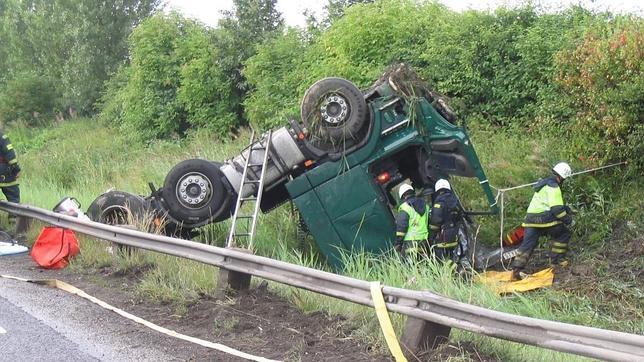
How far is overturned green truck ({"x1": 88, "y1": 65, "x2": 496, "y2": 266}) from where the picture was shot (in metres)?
7.95

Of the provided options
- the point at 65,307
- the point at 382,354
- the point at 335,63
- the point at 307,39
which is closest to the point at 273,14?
the point at 307,39

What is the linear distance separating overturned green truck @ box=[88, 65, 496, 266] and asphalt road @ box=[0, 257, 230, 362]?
2.74 metres

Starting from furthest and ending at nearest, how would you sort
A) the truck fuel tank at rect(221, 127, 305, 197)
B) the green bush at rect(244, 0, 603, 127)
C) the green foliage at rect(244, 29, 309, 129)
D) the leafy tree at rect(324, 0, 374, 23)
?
the leafy tree at rect(324, 0, 374, 23) < the green foliage at rect(244, 29, 309, 129) < the green bush at rect(244, 0, 603, 127) < the truck fuel tank at rect(221, 127, 305, 197)

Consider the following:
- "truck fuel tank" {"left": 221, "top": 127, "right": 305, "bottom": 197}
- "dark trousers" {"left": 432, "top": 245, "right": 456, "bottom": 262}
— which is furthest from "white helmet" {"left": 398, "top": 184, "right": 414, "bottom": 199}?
"truck fuel tank" {"left": 221, "top": 127, "right": 305, "bottom": 197}

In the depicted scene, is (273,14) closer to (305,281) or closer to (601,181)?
(601,181)

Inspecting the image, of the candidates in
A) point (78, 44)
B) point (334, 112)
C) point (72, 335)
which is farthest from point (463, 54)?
point (78, 44)

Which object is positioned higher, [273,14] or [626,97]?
[273,14]

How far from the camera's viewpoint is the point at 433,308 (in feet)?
14.7

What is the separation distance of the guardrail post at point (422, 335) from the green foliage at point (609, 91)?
508cm

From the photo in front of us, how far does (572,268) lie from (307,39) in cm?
1041

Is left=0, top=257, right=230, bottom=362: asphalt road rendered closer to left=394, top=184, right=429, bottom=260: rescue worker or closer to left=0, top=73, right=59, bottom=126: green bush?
left=394, top=184, right=429, bottom=260: rescue worker

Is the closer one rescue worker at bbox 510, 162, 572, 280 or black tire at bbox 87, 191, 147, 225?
rescue worker at bbox 510, 162, 572, 280

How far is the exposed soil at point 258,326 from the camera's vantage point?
4828 millimetres

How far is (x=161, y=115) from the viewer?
1917cm
